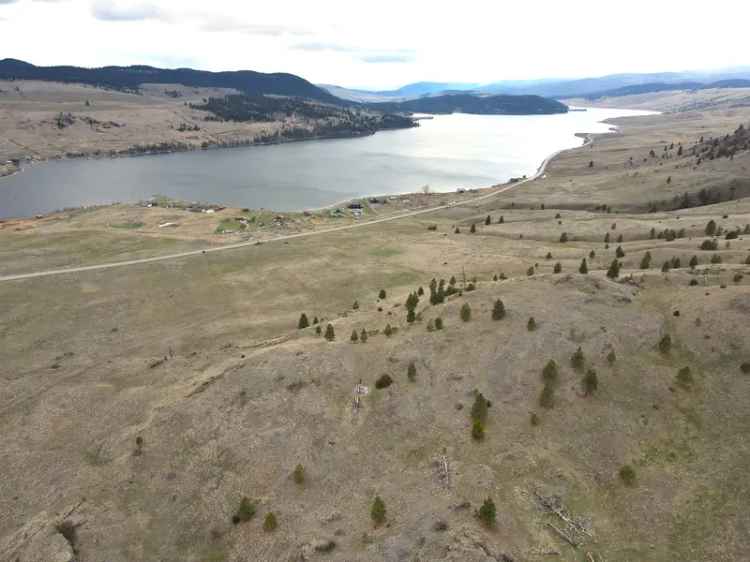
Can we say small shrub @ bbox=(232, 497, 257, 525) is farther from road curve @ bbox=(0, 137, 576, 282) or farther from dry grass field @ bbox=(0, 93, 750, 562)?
road curve @ bbox=(0, 137, 576, 282)

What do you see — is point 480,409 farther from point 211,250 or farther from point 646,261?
point 211,250

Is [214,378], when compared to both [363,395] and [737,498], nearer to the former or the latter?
[363,395]

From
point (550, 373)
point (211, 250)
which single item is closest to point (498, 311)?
point (550, 373)

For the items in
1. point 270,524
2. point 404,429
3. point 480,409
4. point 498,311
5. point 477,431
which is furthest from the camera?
point 498,311

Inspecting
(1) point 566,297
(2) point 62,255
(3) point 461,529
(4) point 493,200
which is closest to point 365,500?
(3) point 461,529

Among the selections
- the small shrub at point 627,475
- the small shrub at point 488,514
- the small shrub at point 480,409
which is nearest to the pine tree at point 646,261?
the small shrub at point 480,409
